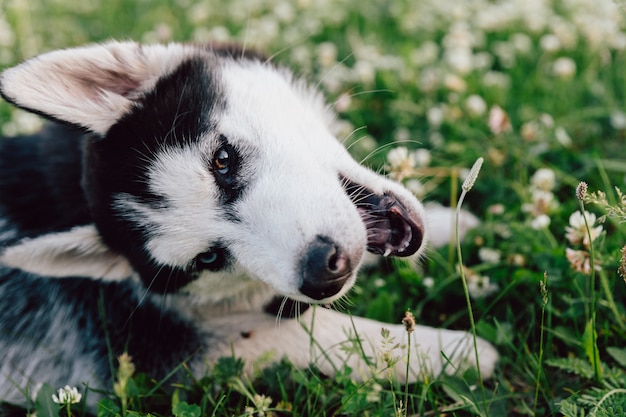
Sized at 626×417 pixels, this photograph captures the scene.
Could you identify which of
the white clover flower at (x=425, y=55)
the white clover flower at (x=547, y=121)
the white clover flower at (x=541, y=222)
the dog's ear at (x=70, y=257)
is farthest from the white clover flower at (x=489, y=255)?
the white clover flower at (x=425, y=55)

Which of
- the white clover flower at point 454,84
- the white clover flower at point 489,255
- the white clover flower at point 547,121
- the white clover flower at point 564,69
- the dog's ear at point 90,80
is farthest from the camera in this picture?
the white clover flower at point 564,69

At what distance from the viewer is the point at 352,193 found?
2.85 metres

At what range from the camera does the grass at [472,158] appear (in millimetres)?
2611

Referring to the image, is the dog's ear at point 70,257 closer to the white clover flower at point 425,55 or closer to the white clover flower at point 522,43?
the white clover flower at point 425,55

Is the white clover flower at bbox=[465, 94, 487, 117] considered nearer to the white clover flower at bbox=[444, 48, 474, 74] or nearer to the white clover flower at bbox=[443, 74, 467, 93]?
the white clover flower at bbox=[443, 74, 467, 93]

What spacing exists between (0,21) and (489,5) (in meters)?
4.09

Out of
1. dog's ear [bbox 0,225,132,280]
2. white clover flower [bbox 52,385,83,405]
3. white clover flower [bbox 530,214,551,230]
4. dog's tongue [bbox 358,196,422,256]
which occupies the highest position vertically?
white clover flower [bbox 530,214,551,230]

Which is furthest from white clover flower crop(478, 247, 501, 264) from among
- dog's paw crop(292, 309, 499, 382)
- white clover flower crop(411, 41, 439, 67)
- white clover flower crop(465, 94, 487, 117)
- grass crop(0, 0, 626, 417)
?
white clover flower crop(411, 41, 439, 67)

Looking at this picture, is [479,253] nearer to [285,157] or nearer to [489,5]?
[285,157]

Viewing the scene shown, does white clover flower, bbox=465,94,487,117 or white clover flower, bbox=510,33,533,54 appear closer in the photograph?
white clover flower, bbox=465,94,487,117

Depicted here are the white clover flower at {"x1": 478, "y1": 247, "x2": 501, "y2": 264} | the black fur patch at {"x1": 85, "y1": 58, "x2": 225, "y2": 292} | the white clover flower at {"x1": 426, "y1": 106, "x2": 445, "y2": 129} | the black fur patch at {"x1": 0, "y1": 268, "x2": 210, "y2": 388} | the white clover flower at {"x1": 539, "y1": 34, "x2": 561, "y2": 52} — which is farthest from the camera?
the white clover flower at {"x1": 539, "y1": 34, "x2": 561, "y2": 52}

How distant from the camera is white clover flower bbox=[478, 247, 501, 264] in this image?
127 inches

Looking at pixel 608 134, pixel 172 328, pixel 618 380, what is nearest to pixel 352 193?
pixel 172 328

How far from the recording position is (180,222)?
2.61 meters
